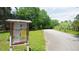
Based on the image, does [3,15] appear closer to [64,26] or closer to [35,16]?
[35,16]

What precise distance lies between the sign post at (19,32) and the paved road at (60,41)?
0.80 ft

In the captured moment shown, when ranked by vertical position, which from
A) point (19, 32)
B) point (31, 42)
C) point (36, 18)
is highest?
point (36, 18)

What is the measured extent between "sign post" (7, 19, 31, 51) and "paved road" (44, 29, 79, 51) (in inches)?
9.6

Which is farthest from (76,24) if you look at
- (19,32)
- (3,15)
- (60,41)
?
(3,15)

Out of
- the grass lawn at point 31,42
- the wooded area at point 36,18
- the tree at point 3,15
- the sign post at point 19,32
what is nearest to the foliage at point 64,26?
the wooded area at point 36,18

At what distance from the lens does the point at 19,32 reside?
3.64m

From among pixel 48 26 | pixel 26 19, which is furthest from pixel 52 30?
pixel 26 19

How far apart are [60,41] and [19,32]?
19.9 inches

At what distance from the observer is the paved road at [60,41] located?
144 inches
